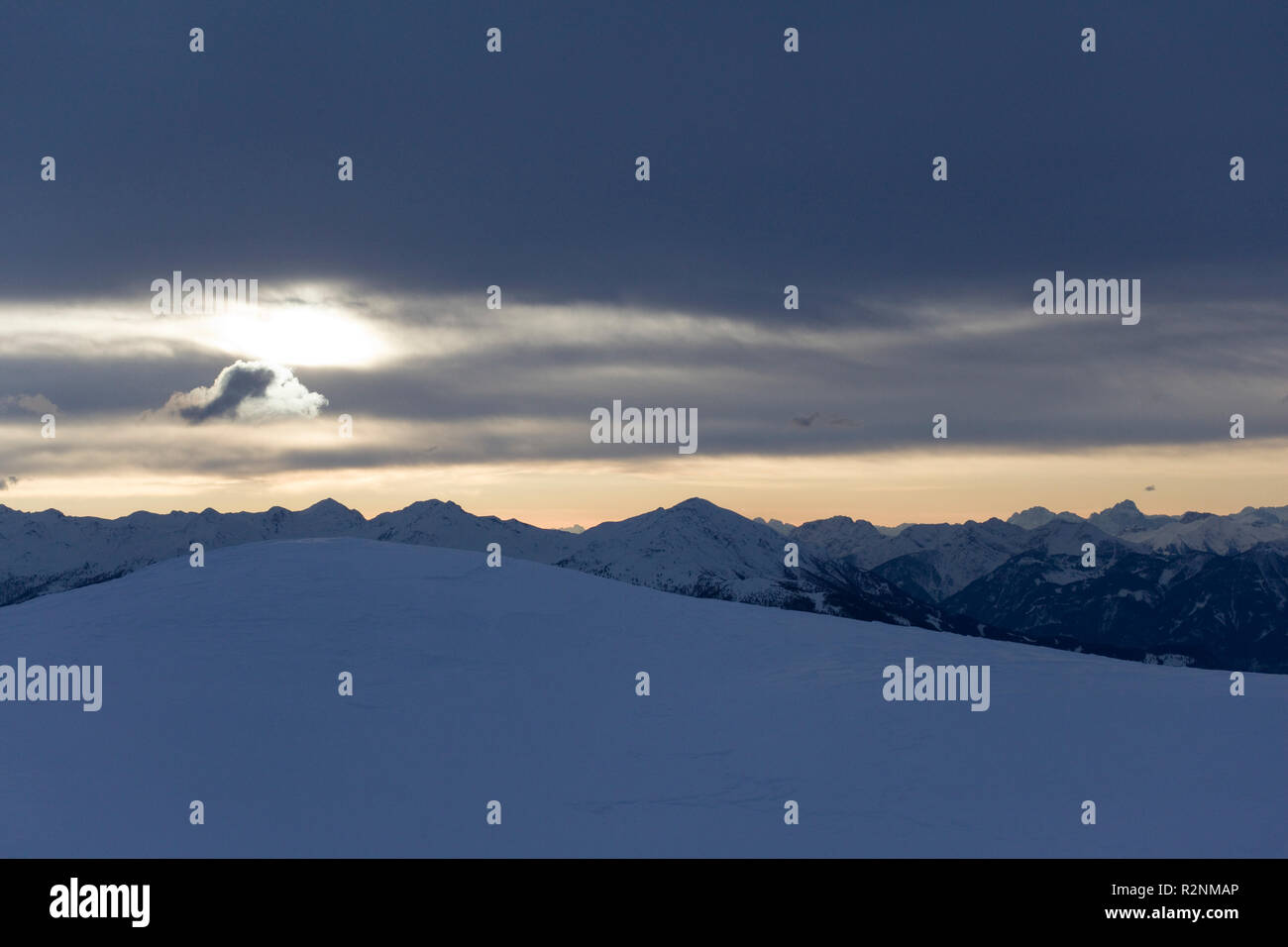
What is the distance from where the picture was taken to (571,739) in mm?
38188

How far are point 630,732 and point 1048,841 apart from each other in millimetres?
13489

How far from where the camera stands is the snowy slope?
31.3 meters

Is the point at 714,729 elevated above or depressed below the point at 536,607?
below

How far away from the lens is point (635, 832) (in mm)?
31750

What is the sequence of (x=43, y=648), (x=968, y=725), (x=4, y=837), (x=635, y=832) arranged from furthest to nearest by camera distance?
1. (x=43, y=648)
2. (x=968, y=725)
3. (x=635, y=832)
4. (x=4, y=837)

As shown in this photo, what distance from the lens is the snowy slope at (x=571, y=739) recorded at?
3130 cm

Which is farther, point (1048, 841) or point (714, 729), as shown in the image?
point (714, 729)
